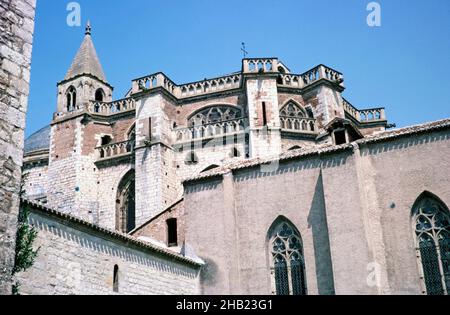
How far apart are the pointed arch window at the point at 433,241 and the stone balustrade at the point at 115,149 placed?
49.2ft

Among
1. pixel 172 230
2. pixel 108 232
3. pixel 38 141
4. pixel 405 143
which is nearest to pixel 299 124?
pixel 172 230

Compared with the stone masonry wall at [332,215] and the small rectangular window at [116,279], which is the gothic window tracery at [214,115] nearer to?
the stone masonry wall at [332,215]

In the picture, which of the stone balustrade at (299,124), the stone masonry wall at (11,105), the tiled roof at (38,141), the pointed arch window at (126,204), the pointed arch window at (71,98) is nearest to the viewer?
the stone masonry wall at (11,105)

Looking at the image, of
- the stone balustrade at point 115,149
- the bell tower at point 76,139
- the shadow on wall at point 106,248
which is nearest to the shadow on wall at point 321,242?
the shadow on wall at point 106,248

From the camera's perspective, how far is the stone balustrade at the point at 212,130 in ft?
81.3

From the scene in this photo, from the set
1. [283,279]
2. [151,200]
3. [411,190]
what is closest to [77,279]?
[283,279]

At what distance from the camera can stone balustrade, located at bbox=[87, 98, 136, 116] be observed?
92.4ft

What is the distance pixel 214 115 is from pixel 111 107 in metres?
5.86

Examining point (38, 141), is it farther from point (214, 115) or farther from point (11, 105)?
point (11, 105)

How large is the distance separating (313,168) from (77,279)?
7866mm

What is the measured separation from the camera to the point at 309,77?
2731cm

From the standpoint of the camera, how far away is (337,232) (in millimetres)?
15211
